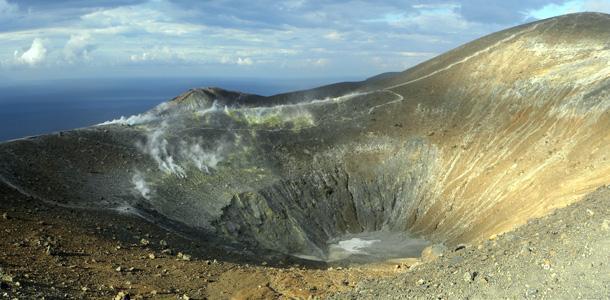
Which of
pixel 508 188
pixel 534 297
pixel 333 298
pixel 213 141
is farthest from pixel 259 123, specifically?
pixel 534 297

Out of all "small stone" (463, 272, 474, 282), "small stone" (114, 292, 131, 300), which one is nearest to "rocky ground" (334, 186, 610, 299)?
"small stone" (463, 272, 474, 282)

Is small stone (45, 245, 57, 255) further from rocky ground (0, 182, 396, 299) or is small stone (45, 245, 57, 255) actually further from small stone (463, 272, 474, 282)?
small stone (463, 272, 474, 282)

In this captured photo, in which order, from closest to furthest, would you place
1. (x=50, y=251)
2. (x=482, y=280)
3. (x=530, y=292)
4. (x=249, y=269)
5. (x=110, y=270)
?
(x=530, y=292) → (x=482, y=280) → (x=110, y=270) → (x=50, y=251) → (x=249, y=269)

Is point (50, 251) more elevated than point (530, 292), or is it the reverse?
point (530, 292)

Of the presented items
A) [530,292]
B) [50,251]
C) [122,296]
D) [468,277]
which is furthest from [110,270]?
[530,292]

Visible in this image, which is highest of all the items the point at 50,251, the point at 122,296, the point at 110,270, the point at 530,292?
the point at 530,292

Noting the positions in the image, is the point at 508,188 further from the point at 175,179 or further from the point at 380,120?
the point at 175,179

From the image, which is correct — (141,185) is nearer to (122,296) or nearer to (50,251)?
(50,251)
